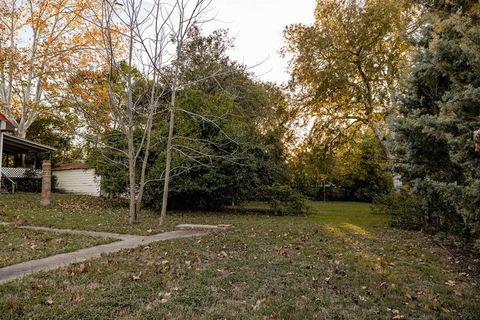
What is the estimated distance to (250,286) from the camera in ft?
15.7

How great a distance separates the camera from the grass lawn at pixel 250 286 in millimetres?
3816

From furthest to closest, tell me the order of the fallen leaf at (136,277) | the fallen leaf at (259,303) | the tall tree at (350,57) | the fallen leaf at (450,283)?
the tall tree at (350,57) < the fallen leaf at (450,283) < the fallen leaf at (136,277) < the fallen leaf at (259,303)

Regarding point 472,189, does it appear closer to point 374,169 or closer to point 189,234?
point 189,234

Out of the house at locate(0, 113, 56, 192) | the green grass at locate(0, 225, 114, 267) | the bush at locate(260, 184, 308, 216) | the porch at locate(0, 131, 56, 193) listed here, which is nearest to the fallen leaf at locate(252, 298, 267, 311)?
the green grass at locate(0, 225, 114, 267)

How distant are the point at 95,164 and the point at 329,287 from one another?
1537cm

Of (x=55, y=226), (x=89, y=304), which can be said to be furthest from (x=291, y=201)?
(x=89, y=304)

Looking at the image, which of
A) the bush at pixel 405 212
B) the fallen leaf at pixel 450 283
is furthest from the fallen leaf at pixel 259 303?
the bush at pixel 405 212

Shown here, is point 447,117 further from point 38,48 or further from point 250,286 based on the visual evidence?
point 38,48

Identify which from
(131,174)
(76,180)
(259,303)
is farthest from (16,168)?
(259,303)

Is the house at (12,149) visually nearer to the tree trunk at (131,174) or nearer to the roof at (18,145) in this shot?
the roof at (18,145)

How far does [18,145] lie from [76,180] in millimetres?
5721

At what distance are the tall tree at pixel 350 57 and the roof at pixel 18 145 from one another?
49.5 feet

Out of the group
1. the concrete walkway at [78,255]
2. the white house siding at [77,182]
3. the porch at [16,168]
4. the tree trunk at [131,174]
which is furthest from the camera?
the white house siding at [77,182]

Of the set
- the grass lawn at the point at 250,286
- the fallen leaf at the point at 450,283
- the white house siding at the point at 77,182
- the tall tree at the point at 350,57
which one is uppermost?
the tall tree at the point at 350,57
